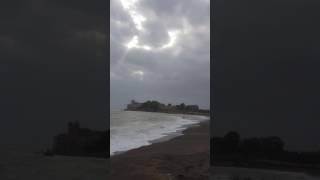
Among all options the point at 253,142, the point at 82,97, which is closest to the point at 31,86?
the point at 82,97

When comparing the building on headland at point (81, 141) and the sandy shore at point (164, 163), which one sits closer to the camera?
the building on headland at point (81, 141)

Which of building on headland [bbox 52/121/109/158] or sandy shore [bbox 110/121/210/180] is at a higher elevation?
building on headland [bbox 52/121/109/158]

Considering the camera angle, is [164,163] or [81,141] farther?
[164,163]

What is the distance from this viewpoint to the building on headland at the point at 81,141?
8016 mm

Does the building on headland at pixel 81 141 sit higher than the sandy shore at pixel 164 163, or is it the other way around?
the building on headland at pixel 81 141

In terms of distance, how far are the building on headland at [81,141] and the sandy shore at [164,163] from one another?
4831 millimetres

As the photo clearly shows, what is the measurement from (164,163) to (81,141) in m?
8.33

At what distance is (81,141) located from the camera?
8.06m

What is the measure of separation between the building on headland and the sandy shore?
15.8 feet

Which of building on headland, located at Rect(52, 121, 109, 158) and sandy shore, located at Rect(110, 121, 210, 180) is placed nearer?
building on headland, located at Rect(52, 121, 109, 158)

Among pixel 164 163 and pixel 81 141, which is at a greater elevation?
pixel 81 141

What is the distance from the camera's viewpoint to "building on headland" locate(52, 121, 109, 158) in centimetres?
802

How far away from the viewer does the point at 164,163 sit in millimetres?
16078

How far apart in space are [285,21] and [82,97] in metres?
3.63
